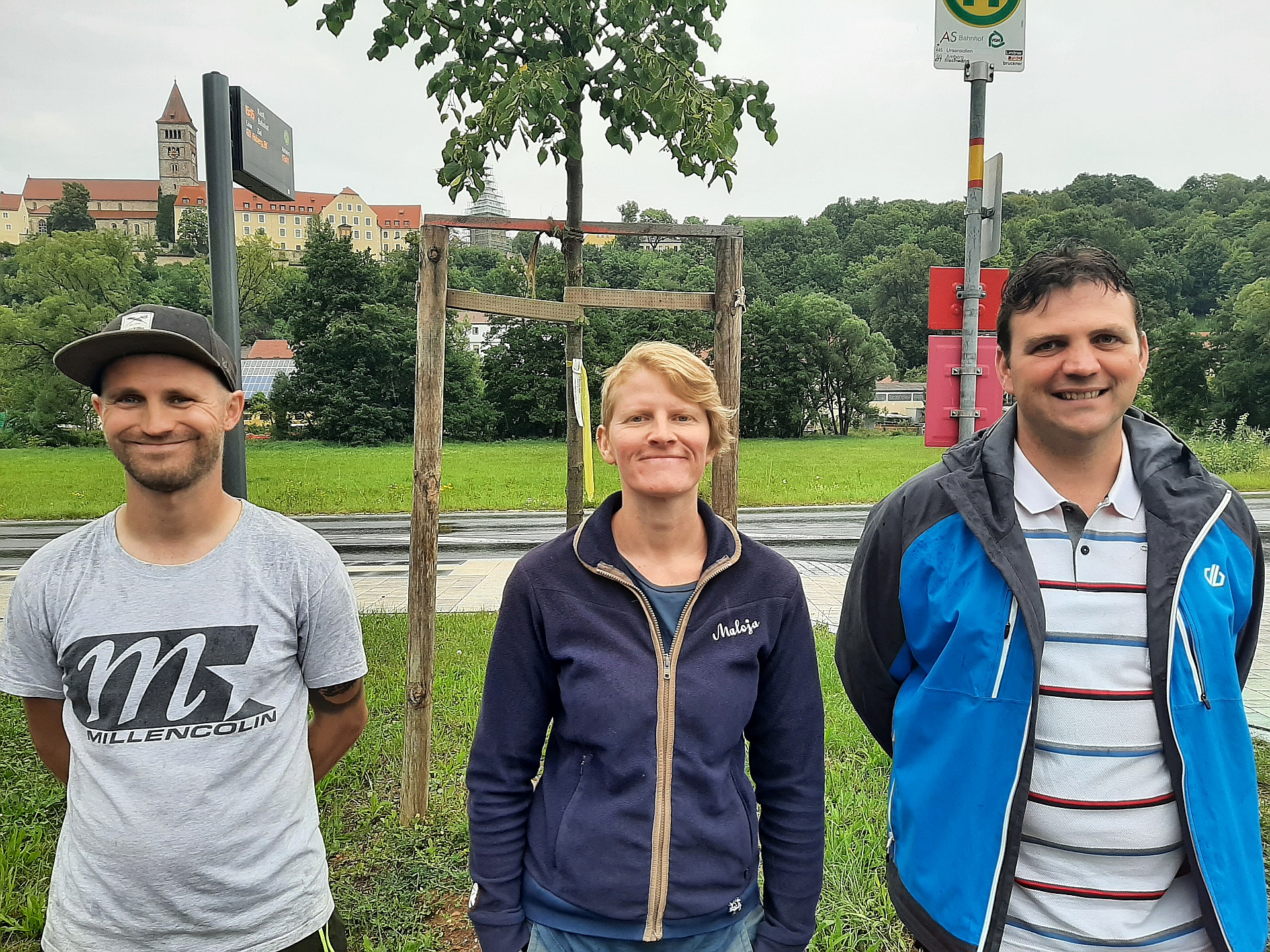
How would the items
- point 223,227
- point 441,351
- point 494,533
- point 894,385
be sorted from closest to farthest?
1. point 223,227
2. point 441,351
3. point 494,533
4. point 894,385

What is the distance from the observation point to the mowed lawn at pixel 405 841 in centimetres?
268

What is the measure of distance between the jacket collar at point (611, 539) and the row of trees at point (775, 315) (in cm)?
976

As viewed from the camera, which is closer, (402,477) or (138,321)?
(138,321)

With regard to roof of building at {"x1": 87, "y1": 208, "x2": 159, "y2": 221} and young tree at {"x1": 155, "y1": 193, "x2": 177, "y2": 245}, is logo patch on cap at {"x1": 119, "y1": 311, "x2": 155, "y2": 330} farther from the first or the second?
roof of building at {"x1": 87, "y1": 208, "x2": 159, "y2": 221}

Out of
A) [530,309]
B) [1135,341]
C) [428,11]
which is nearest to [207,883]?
[1135,341]

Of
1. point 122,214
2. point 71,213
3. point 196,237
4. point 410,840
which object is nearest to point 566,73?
point 410,840

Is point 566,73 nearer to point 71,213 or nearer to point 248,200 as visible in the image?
point 71,213

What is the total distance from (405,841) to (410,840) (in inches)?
0.8

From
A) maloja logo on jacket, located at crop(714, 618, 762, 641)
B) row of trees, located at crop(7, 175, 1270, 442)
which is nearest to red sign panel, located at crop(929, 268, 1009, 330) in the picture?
maloja logo on jacket, located at crop(714, 618, 762, 641)

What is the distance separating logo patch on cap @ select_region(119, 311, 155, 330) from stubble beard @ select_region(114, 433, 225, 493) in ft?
0.69

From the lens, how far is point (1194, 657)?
1.44 meters

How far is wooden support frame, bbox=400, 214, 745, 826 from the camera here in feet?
9.82

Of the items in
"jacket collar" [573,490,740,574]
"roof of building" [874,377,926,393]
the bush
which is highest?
"roof of building" [874,377,926,393]

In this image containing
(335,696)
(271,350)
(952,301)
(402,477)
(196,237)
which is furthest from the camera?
(271,350)
